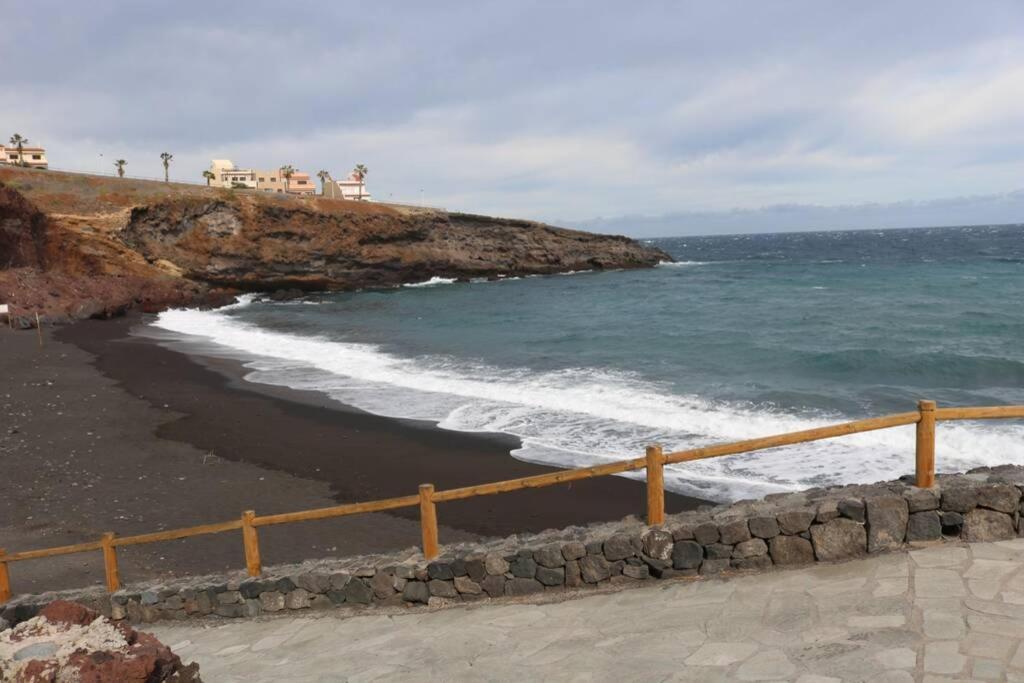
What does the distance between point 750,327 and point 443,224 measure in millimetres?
43947

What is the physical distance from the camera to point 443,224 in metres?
73.2

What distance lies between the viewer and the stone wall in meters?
6.39

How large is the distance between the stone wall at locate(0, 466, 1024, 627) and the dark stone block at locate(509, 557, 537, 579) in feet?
0.03

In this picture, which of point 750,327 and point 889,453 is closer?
point 889,453

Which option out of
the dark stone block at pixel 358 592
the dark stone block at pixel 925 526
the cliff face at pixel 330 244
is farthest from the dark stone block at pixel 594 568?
the cliff face at pixel 330 244

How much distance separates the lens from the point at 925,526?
252 inches

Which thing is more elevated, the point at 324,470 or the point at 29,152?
the point at 29,152

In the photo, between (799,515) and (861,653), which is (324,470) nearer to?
(799,515)

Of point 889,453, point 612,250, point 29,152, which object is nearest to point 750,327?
point 889,453

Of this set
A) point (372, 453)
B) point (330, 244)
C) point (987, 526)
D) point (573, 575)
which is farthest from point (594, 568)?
point (330, 244)

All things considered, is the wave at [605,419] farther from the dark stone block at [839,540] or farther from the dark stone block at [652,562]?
the dark stone block at [839,540]

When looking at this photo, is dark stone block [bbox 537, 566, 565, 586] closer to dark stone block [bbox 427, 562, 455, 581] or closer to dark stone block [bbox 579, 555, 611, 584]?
dark stone block [bbox 579, 555, 611, 584]

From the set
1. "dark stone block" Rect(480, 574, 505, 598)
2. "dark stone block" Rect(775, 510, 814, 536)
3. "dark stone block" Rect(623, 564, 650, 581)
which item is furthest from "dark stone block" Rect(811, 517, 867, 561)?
"dark stone block" Rect(480, 574, 505, 598)

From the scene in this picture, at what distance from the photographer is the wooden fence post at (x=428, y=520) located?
740 cm
